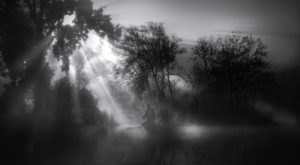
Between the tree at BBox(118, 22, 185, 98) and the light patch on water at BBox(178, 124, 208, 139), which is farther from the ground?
the tree at BBox(118, 22, 185, 98)

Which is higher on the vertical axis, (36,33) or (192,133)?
(36,33)

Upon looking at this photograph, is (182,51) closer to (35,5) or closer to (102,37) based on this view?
(102,37)

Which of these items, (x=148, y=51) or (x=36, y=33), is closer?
(x=36, y=33)

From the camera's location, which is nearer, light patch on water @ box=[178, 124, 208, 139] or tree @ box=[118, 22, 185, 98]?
light patch on water @ box=[178, 124, 208, 139]

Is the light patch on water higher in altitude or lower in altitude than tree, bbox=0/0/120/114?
lower

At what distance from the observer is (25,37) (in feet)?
57.7

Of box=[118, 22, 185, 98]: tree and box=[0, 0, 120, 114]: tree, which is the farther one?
box=[118, 22, 185, 98]: tree

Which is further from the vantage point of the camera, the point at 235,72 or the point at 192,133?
the point at 235,72

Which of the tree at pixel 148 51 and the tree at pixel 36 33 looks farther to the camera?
the tree at pixel 148 51

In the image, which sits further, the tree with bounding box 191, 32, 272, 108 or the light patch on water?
the tree with bounding box 191, 32, 272, 108

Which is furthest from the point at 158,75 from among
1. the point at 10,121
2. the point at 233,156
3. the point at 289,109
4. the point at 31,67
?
the point at 289,109

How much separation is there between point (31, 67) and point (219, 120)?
19815 mm

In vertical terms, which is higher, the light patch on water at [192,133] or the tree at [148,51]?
the tree at [148,51]

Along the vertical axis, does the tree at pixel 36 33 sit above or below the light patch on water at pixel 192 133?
above
